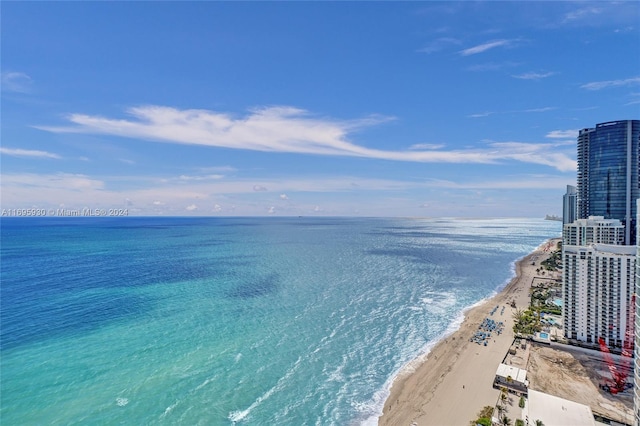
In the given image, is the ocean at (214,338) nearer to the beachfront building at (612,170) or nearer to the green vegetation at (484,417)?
the green vegetation at (484,417)

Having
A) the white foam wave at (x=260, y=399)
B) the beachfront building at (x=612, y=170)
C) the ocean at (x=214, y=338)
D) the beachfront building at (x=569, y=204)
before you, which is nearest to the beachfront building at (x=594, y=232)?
the ocean at (x=214, y=338)

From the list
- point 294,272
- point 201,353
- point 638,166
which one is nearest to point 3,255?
point 294,272

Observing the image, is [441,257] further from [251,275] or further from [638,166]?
[251,275]

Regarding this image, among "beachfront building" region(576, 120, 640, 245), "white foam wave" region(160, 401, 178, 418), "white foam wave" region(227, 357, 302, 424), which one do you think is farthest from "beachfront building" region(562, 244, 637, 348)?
"white foam wave" region(160, 401, 178, 418)

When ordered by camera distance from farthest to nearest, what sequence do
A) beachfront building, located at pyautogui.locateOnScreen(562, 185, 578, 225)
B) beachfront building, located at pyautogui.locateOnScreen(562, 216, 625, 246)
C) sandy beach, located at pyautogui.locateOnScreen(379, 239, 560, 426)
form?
beachfront building, located at pyautogui.locateOnScreen(562, 185, 578, 225) → beachfront building, located at pyautogui.locateOnScreen(562, 216, 625, 246) → sandy beach, located at pyautogui.locateOnScreen(379, 239, 560, 426)

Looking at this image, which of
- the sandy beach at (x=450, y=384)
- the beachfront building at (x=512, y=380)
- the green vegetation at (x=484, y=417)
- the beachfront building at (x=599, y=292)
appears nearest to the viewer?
the green vegetation at (x=484, y=417)

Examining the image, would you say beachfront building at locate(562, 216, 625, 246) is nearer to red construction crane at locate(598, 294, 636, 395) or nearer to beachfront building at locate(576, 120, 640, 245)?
red construction crane at locate(598, 294, 636, 395)
